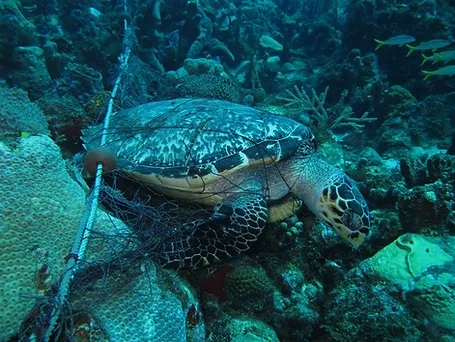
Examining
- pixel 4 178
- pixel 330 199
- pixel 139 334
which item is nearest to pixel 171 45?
pixel 330 199

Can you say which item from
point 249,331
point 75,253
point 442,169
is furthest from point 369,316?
point 442,169

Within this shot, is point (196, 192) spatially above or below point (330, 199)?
below

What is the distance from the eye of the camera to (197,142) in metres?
3.32

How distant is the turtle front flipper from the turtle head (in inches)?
26.9

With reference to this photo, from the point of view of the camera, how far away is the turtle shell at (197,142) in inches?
126

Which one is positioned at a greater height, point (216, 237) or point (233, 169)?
point (233, 169)

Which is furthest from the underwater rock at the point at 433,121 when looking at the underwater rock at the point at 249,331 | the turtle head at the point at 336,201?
the underwater rock at the point at 249,331

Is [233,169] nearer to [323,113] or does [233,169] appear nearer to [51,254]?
[51,254]

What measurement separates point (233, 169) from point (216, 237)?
761 mm

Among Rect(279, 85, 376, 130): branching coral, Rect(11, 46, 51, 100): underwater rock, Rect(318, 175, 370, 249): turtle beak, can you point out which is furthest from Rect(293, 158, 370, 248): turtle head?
Rect(11, 46, 51, 100): underwater rock

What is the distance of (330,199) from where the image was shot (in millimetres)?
3094

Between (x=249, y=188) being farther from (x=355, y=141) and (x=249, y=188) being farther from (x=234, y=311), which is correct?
(x=355, y=141)

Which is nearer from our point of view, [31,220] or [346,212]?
[31,220]

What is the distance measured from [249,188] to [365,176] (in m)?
2.15
